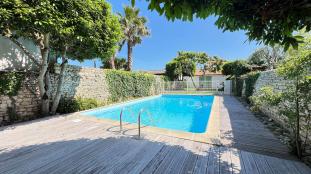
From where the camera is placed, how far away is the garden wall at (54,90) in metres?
5.78

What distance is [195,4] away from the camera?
191 cm

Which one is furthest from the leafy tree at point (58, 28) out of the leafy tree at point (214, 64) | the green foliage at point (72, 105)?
the leafy tree at point (214, 64)

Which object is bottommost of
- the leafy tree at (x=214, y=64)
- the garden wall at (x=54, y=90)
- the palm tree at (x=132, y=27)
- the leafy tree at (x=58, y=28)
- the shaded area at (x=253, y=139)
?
the shaded area at (x=253, y=139)

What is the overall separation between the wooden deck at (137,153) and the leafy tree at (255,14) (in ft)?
7.02

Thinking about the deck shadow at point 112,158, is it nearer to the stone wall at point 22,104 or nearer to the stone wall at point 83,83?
the stone wall at point 22,104

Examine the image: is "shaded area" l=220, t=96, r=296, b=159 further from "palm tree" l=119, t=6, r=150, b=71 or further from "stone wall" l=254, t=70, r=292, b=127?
"palm tree" l=119, t=6, r=150, b=71

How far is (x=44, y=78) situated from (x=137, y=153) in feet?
19.3

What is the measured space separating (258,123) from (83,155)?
5488 mm

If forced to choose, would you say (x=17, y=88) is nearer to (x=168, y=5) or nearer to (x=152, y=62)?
(x=168, y=5)

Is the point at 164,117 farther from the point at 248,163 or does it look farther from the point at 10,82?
the point at 10,82

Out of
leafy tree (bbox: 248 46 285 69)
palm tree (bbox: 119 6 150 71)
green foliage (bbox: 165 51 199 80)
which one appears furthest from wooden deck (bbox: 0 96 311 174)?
leafy tree (bbox: 248 46 285 69)

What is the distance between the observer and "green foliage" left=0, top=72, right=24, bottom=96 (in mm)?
5477

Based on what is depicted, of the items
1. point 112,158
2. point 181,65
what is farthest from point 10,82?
point 181,65

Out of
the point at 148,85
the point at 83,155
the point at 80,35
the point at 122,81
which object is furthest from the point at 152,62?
the point at 83,155
